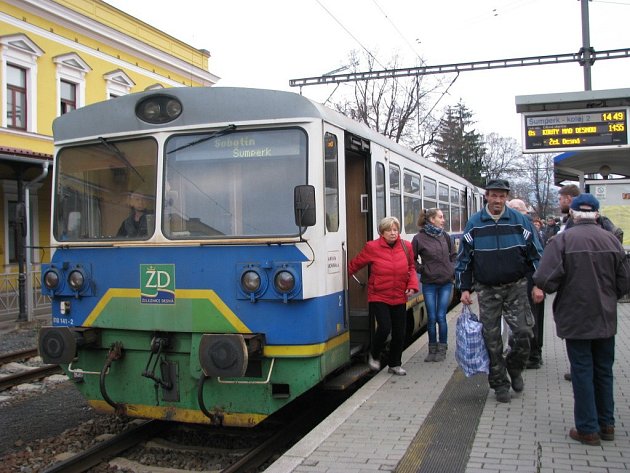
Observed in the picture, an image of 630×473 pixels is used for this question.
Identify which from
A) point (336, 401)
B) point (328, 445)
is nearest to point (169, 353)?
point (328, 445)

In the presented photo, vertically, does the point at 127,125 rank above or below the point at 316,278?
above

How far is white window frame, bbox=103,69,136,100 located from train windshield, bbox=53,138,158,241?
18.8m

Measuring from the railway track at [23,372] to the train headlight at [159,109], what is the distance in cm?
453

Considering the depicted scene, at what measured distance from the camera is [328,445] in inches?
180

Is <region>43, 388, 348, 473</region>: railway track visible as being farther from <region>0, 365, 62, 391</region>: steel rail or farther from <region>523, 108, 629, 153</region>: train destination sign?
<region>523, 108, 629, 153</region>: train destination sign

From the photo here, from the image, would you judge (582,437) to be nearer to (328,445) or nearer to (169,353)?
(328,445)

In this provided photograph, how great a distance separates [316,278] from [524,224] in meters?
1.85

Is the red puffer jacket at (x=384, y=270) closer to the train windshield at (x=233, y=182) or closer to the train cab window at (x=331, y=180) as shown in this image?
the train cab window at (x=331, y=180)

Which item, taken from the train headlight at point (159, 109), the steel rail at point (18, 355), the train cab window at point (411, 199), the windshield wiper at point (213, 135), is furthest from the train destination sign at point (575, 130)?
the steel rail at point (18, 355)

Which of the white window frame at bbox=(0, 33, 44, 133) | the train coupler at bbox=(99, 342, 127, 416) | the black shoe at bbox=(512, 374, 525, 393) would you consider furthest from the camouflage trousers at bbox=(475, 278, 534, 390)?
the white window frame at bbox=(0, 33, 44, 133)

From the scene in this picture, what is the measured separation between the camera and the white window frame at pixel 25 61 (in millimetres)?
18984

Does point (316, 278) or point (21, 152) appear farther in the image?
point (21, 152)

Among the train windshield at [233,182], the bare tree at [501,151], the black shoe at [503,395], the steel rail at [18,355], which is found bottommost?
the steel rail at [18,355]

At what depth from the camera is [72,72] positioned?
21969 millimetres
